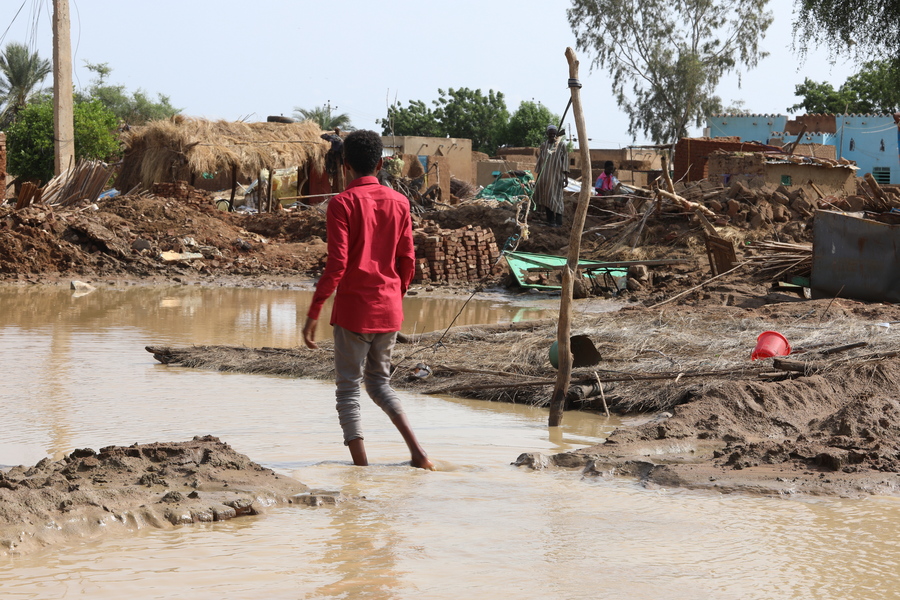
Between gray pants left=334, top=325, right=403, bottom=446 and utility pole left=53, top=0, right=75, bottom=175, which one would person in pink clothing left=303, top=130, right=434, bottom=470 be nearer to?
gray pants left=334, top=325, right=403, bottom=446

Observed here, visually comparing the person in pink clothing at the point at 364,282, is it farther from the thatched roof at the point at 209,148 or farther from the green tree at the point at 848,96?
the green tree at the point at 848,96

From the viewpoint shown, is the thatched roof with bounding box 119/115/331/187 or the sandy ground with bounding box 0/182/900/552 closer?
the sandy ground with bounding box 0/182/900/552

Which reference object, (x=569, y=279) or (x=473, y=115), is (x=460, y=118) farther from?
(x=569, y=279)

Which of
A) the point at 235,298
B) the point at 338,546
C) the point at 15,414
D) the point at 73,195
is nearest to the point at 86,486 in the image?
the point at 338,546

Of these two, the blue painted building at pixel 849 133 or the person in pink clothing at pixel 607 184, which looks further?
the blue painted building at pixel 849 133

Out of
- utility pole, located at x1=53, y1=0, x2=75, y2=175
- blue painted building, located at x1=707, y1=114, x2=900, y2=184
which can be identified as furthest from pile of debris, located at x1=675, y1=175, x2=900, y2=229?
blue painted building, located at x1=707, y1=114, x2=900, y2=184

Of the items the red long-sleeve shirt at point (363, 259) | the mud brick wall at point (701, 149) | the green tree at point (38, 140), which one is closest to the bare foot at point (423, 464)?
the red long-sleeve shirt at point (363, 259)

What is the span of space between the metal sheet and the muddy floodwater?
5.91 metres

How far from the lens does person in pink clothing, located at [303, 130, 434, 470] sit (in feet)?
13.3

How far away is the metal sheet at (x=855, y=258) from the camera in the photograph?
10.2 metres

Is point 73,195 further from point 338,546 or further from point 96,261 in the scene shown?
point 338,546

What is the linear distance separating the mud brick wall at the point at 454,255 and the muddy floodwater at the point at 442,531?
10116mm

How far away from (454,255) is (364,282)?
12.5 meters

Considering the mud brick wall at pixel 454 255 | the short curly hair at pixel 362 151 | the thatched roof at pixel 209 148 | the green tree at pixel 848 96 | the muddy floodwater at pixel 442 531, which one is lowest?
the muddy floodwater at pixel 442 531
